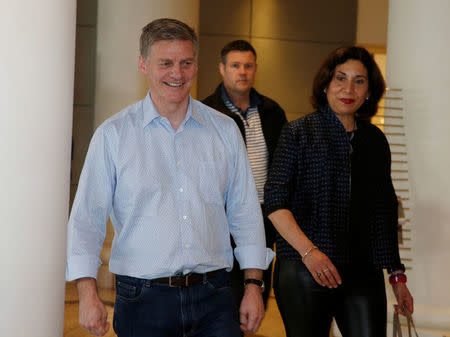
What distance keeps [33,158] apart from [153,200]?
46cm

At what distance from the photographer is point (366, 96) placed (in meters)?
3.09

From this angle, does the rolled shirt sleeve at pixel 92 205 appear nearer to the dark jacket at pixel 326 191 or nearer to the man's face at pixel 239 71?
the dark jacket at pixel 326 191

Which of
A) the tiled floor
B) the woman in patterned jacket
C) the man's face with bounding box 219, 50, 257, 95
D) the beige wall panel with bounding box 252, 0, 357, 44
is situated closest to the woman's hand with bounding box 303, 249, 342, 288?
the woman in patterned jacket

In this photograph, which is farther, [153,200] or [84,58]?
[84,58]

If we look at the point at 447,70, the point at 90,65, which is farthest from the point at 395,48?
the point at 90,65

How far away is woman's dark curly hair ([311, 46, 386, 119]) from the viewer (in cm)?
305

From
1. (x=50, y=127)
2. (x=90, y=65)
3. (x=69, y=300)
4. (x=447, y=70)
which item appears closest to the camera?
(x=50, y=127)

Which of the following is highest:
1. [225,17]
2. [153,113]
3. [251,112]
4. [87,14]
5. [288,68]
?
[225,17]

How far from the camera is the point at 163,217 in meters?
2.32

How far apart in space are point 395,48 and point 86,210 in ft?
10.3

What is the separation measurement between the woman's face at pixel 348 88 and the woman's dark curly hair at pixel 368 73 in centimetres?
2

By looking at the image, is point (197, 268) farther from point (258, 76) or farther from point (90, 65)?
point (258, 76)

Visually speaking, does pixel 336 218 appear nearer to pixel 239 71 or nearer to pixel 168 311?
pixel 168 311

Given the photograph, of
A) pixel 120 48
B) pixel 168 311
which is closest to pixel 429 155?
pixel 168 311
